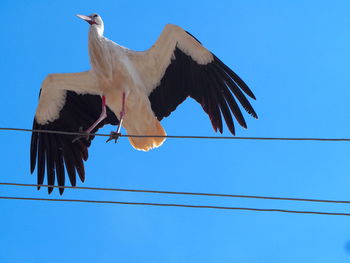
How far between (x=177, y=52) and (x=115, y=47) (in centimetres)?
74

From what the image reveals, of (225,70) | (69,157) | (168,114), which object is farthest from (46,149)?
(225,70)

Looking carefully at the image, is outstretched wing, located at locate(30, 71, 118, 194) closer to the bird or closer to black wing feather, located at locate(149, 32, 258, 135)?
the bird

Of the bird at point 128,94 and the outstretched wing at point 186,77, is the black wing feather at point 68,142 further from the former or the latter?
the outstretched wing at point 186,77

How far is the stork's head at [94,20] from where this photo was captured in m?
6.60

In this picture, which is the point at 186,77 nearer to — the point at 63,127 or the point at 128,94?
the point at 128,94

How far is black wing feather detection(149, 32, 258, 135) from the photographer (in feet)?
20.9

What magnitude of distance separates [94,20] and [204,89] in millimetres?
1397

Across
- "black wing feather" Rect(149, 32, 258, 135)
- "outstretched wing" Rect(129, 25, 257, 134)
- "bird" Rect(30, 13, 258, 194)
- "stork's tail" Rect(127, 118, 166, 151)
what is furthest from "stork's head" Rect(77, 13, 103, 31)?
"stork's tail" Rect(127, 118, 166, 151)

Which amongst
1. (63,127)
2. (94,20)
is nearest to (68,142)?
(63,127)

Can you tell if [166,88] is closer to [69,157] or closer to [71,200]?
[69,157]

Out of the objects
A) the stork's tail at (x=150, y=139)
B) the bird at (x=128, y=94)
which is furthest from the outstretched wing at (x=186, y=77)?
the stork's tail at (x=150, y=139)

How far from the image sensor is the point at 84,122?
7086 mm

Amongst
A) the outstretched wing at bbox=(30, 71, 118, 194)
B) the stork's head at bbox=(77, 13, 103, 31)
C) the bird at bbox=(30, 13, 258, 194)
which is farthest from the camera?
the outstretched wing at bbox=(30, 71, 118, 194)

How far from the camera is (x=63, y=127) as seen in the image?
7113 millimetres
